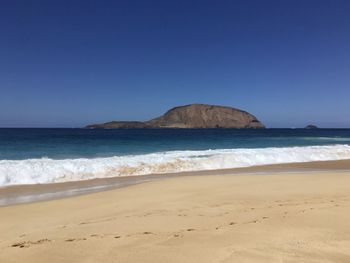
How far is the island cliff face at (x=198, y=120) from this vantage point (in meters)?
159

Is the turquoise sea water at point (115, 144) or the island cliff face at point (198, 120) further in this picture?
the island cliff face at point (198, 120)

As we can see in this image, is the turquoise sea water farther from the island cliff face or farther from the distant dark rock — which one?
the island cliff face

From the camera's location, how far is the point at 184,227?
17.0ft

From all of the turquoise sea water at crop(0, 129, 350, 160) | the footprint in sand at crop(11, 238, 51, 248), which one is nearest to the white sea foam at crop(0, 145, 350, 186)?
the footprint in sand at crop(11, 238, 51, 248)

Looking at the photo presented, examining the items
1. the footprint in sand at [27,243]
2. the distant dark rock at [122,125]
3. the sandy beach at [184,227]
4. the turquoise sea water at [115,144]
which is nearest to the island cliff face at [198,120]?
the distant dark rock at [122,125]

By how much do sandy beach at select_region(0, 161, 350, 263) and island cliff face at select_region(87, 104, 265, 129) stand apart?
149 meters

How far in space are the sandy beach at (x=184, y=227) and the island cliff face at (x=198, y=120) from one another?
149m

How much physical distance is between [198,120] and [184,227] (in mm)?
156958

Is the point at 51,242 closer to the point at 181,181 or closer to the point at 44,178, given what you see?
the point at 181,181

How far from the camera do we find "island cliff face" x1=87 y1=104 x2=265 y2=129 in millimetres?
159000

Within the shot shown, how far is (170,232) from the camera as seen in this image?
492 cm

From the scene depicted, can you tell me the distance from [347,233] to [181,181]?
20.4ft

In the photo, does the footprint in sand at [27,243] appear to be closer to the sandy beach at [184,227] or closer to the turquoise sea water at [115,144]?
the sandy beach at [184,227]

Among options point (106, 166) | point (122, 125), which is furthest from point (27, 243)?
point (122, 125)
